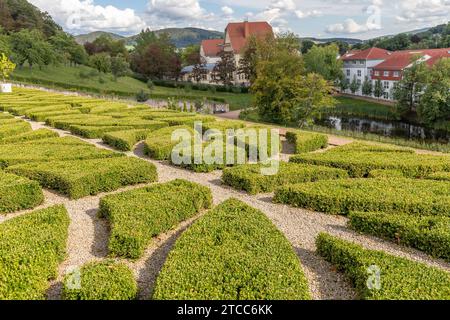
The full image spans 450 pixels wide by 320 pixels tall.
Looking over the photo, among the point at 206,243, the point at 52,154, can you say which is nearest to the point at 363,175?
the point at 206,243

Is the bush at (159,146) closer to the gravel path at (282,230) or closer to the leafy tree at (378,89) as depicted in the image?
the gravel path at (282,230)

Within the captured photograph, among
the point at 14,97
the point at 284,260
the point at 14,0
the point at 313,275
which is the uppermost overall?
the point at 14,0

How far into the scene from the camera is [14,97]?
29.6 meters

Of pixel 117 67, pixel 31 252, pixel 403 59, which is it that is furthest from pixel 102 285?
pixel 117 67

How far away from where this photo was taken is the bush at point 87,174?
36.6ft

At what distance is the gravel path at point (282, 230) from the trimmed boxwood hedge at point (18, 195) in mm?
321

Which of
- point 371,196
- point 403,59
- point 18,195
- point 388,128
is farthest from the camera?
point 403,59

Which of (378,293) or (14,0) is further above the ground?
(14,0)

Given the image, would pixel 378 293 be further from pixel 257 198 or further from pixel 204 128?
pixel 204 128

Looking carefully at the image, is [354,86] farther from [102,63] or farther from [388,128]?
[102,63]

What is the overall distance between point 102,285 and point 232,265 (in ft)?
6.99

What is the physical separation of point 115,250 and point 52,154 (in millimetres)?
7284

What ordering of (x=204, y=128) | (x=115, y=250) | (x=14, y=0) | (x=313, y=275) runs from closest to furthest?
(x=313, y=275), (x=115, y=250), (x=204, y=128), (x=14, y=0)

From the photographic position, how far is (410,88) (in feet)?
127
